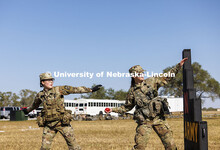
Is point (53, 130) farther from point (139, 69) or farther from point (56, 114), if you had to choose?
point (139, 69)

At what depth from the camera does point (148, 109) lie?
5.91m

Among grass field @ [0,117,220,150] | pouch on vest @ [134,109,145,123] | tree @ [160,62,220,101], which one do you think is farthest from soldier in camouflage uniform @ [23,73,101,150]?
tree @ [160,62,220,101]

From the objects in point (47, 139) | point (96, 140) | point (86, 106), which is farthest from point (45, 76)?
point (86, 106)

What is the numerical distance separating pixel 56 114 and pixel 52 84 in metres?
0.64

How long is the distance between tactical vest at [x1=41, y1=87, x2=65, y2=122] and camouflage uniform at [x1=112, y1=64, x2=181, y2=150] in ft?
4.61

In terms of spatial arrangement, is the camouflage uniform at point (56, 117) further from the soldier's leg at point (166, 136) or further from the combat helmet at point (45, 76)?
the soldier's leg at point (166, 136)

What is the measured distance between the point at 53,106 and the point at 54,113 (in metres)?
0.15

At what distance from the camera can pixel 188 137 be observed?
258 inches

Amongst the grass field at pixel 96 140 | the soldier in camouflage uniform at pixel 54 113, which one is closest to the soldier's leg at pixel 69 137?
the soldier in camouflage uniform at pixel 54 113

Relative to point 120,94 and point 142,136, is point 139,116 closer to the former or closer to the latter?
point 142,136

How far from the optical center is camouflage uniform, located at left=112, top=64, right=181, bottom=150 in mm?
5785

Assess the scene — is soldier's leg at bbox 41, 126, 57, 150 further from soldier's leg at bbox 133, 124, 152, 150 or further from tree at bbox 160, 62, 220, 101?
tree at bbox 160, 62, 220, 101

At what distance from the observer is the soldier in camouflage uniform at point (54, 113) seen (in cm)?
610

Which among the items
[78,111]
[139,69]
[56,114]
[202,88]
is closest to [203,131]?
[139,69]
